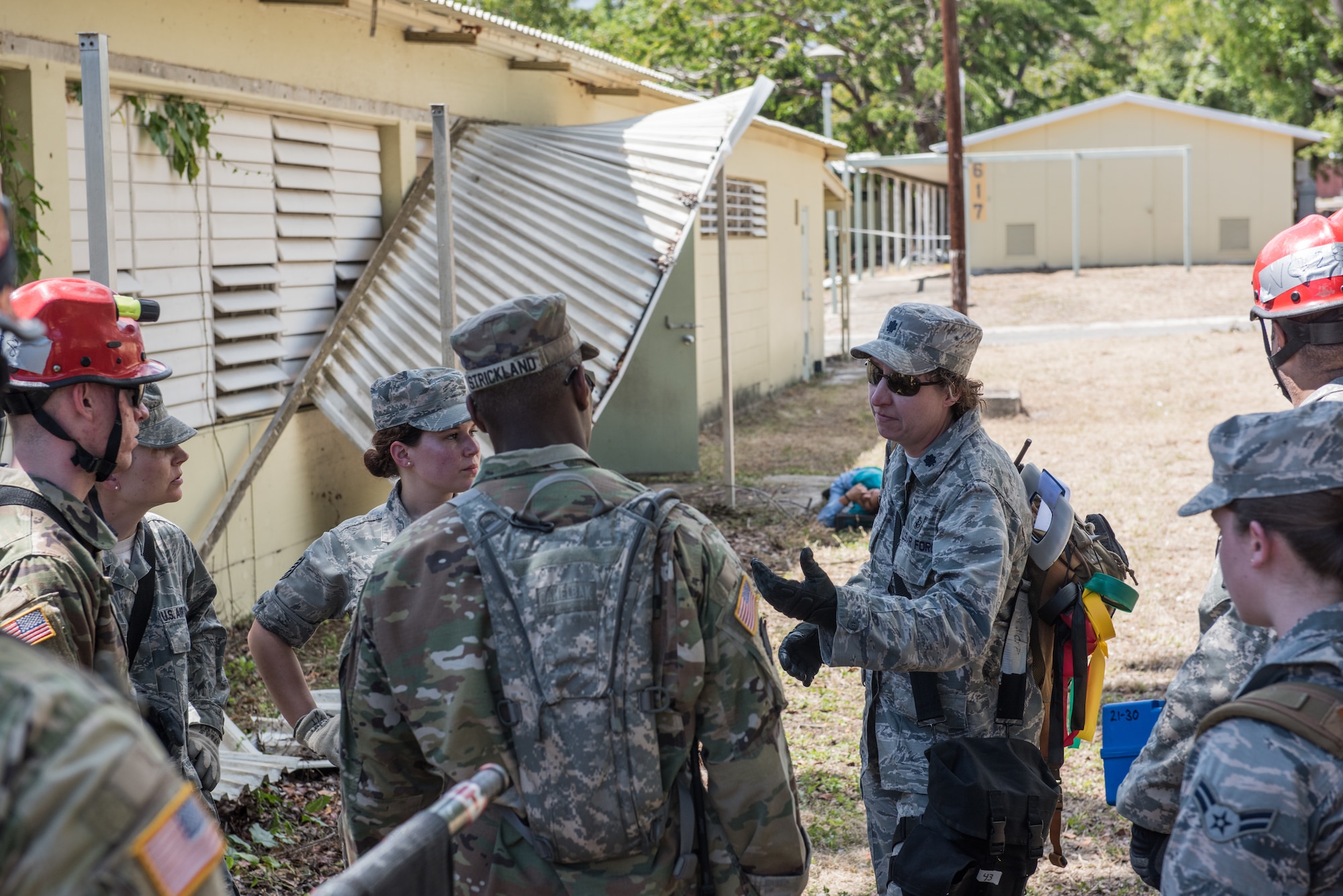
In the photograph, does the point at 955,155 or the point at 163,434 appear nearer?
the point at 163,434

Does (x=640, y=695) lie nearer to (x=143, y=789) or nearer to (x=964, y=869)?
(x=143, y=789)

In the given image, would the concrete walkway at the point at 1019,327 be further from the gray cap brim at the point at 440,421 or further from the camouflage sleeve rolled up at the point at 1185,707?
the camouflage sleeve rolled up at the point at 1185,707

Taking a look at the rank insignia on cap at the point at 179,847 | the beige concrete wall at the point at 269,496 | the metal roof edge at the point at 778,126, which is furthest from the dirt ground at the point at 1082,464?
the metal roof edge at the point at 778,126

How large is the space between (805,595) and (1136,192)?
28201mm

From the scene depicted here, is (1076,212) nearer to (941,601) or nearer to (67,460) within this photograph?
(941,601)

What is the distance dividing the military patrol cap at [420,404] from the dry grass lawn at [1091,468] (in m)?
2.27

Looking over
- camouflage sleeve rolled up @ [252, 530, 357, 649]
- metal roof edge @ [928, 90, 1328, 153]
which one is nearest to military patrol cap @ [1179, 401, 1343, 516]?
camouflage sleeve rolled up @ [252, 530, 357, 649]

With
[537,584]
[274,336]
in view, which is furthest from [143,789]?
[274,336]

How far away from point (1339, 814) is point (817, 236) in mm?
17320

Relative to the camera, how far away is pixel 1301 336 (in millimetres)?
2814

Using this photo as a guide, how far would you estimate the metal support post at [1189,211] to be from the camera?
25.6 m

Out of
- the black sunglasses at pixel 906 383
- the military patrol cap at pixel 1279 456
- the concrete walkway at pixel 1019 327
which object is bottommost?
the military patrol cap at pixel 1279 456

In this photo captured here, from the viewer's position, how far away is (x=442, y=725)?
2.06 meters

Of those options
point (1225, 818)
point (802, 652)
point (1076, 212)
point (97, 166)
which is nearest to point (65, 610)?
point (802, 652)
